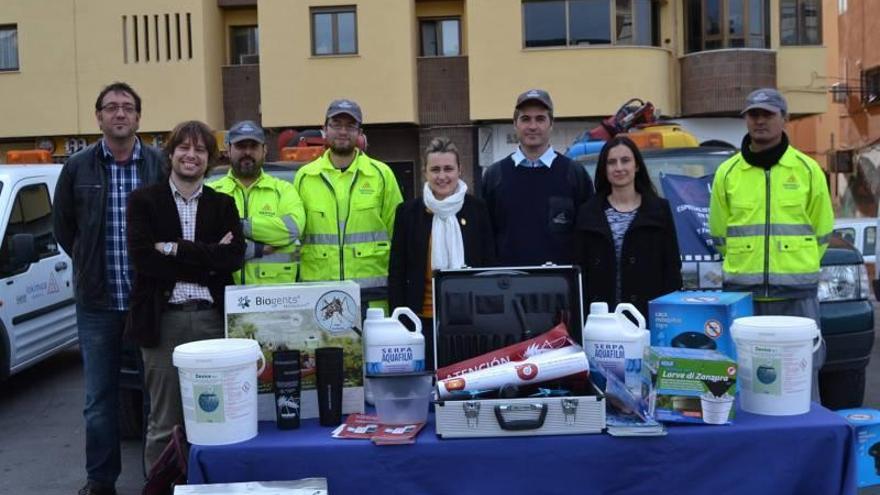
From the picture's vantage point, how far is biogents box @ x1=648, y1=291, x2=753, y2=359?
10.0 ft

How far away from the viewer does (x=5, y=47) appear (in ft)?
73.9

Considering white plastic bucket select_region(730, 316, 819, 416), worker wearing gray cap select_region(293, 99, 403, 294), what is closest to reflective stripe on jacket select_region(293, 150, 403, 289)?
worker wearing gray cap select_region(293, 99, 403, 294)

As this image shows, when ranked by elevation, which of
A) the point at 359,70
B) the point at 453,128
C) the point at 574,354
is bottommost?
the point at 574,354

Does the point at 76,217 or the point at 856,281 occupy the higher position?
the point at 76,217

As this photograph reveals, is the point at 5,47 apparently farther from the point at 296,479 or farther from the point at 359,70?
the point at 296,479

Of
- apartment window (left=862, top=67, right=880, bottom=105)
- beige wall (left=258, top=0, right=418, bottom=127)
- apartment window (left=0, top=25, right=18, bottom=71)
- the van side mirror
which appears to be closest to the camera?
the van side mirror

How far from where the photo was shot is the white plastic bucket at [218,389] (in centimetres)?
269

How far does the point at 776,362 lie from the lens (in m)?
2.81

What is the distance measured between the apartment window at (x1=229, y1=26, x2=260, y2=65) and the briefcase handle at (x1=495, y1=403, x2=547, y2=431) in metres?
21.6

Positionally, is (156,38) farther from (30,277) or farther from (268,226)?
(268,226)

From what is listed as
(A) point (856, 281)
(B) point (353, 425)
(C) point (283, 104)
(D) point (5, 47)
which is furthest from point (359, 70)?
(B) point (353, 425)

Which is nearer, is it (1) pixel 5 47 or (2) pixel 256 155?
(2) pixel 256 155

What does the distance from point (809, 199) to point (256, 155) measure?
111 inches

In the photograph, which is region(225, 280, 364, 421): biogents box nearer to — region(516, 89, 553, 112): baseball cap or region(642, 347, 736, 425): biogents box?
region(642, 347, 736, 425): biogents box
